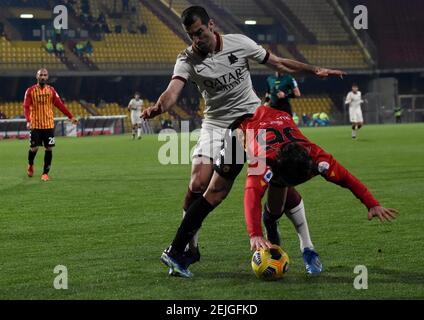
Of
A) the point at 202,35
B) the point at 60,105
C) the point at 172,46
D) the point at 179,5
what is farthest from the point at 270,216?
the point at 179,5

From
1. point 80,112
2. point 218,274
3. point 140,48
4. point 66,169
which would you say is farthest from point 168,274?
point 140,48

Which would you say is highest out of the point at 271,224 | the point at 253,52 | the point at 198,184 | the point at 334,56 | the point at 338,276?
the point at 334,56

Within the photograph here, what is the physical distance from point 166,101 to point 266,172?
3.84ft

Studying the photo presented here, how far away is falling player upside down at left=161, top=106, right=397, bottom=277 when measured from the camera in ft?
21.5

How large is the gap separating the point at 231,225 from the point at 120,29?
46.1 meters

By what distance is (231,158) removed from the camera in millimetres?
7348

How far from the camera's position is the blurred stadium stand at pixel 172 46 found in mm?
51375

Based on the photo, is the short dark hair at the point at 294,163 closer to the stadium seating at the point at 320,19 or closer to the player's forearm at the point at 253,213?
the player's forearm at the point at 253,213

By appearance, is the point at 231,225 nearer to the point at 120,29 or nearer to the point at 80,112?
the point at 80,112

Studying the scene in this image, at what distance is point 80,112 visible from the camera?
170 ft

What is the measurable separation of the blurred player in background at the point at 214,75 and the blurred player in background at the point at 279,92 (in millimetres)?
9036

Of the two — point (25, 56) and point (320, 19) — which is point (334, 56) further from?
point (25, 56)

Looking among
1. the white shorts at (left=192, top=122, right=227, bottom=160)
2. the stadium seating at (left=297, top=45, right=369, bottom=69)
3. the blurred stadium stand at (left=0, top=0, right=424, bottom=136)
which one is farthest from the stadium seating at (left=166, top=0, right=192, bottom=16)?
the white shorts at (left=192, top=122, right=227, bottom=160)

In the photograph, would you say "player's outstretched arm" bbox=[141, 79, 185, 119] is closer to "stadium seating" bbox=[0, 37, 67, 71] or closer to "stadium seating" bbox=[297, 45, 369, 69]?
"stadium seating" bbox=[0, 37, 67, 71]
